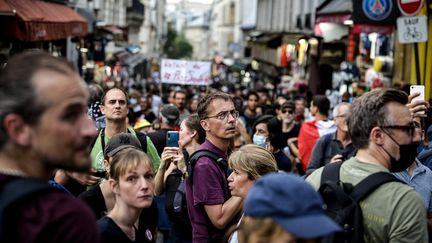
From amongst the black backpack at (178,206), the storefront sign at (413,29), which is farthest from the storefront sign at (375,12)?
the black backpack at (178,206)

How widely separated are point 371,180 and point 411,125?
46 cm

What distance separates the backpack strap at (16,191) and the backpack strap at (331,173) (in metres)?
1.80

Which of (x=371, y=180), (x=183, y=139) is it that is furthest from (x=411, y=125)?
(x=183, y=139)

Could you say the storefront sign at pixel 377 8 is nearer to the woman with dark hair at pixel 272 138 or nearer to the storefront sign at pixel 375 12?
the storefront sign at pixel 375 12

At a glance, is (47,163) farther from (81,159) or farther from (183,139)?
(183,139)

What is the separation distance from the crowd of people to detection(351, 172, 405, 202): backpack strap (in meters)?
0.03

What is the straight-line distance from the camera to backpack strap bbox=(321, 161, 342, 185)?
12.7 feet

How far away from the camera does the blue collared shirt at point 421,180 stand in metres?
5.05

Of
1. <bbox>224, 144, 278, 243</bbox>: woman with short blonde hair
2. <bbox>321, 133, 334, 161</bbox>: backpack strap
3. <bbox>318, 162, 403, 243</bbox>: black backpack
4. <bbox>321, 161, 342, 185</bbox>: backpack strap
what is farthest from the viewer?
<bbox>321, 133, 334, 161</bbox>: backpack strap

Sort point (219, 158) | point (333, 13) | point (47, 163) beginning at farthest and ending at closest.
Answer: point (333, 13) < point (219, 158) < point (47, 163)

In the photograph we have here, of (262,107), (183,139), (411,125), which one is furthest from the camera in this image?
(262,107)

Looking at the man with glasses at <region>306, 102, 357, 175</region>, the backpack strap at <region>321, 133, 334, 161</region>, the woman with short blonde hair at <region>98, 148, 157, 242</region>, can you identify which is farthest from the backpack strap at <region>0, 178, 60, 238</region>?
the backpack strap at <region>321, 133, 334, 161</region>

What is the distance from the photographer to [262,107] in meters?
14.2

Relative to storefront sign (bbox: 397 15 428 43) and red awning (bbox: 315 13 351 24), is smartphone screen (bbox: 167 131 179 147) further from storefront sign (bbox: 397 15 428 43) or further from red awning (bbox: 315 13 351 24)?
red awning (bbox: 315 13 351 24)
